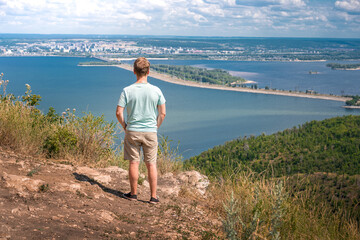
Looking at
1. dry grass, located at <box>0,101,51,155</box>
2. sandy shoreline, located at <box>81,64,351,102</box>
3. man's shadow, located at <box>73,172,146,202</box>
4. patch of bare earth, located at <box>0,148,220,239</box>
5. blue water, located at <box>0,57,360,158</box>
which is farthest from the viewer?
sandy shoreline, located at <box>81,64,351,102</box>

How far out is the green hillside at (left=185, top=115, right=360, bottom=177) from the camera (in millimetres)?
38125

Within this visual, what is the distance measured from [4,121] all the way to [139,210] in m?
2.00

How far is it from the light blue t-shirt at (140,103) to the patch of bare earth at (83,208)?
2.15 feet

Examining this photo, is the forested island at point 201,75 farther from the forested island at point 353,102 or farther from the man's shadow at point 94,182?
the man's shadow at point 94,182

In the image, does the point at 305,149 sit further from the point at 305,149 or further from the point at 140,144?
the point at 140,144

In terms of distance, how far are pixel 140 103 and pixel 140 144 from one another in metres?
0.35

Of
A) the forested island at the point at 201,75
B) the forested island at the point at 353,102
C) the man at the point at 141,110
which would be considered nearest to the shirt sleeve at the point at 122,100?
the man at the point at 141,110

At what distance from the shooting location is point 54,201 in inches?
102

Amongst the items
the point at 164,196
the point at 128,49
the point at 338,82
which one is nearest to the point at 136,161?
the point at 164,196

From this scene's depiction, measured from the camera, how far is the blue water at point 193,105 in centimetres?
4491

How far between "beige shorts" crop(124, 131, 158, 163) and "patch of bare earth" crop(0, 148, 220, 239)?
392mm

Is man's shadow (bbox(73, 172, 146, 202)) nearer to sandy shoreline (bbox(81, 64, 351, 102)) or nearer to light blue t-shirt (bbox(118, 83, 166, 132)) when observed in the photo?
light blue t-shirt (bbox(118, 83, 166, 132))

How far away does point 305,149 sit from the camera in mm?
44125

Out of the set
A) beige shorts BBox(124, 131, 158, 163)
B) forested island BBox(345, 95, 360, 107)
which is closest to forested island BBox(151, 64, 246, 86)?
forested island BBox(345, 95, 360, 107)
